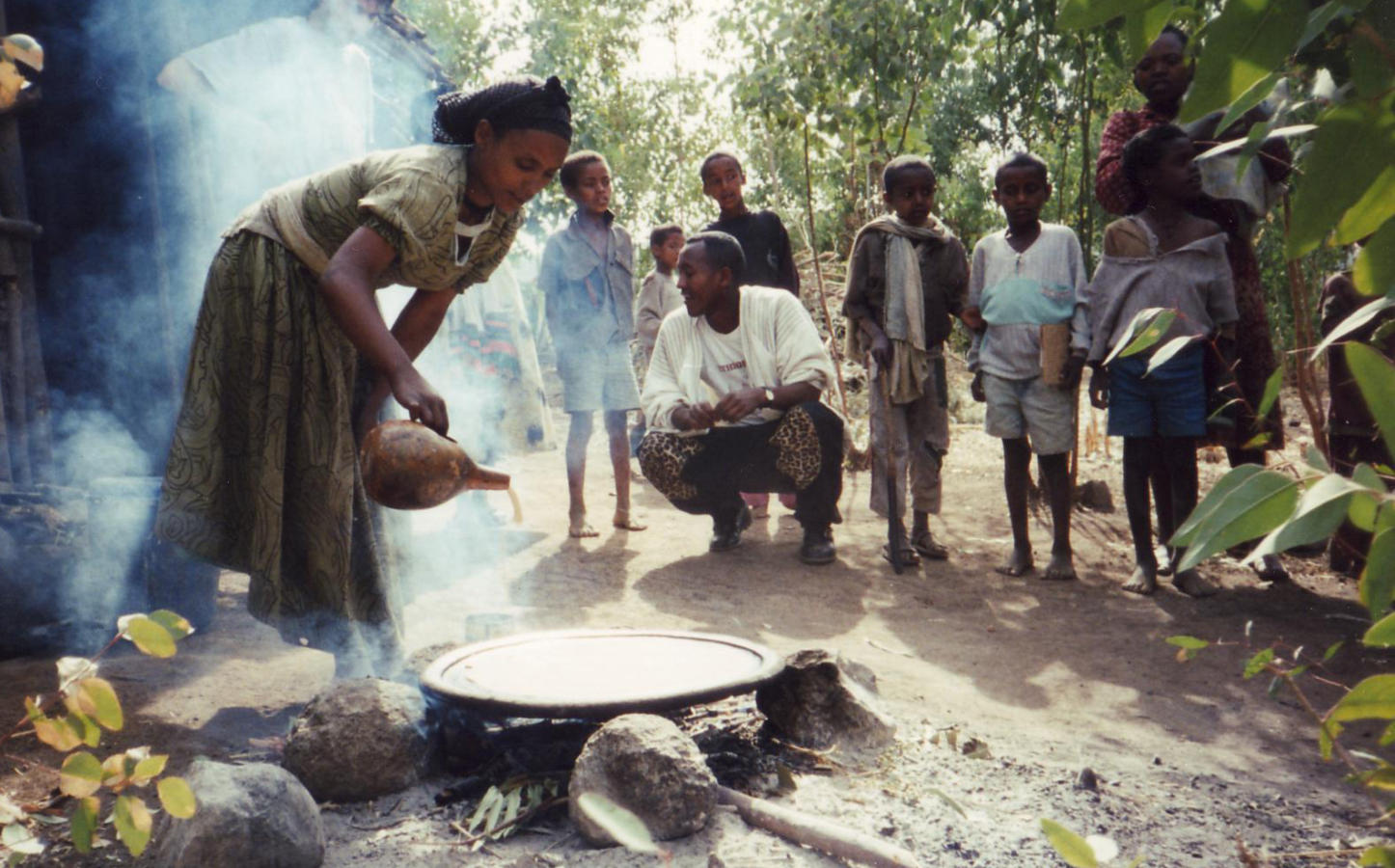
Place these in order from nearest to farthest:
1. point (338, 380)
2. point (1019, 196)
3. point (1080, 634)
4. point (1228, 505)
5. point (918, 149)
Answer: point (1228, 505) → point (338, 380) → point (1080, 634) → point (1019, 196) → point (918, 149)

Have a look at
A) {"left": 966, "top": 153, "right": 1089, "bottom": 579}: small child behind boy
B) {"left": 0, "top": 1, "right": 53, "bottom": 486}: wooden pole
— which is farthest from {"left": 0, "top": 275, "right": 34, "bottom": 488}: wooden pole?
{"left": 966, "top": 153, "right": 1089, "bottom": 579}: small child behind boy

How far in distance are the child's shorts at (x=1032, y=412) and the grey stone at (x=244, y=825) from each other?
11.1 feet

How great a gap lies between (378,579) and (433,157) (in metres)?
1.17

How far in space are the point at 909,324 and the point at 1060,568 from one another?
51.3 inches

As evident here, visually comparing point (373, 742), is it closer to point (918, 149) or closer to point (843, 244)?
point (918, 149)

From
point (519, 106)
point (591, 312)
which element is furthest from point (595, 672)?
point (591, 312)

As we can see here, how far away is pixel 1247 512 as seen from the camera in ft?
2.18

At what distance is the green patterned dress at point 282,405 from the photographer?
2689 mm

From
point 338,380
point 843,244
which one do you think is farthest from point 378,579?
point 843,244

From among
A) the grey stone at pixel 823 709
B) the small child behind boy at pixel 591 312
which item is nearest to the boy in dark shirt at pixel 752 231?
the small child behind boy at pixel 591 312

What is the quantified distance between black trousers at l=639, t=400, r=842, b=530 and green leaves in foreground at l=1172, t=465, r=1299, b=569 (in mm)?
4025

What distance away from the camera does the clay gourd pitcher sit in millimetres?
2389

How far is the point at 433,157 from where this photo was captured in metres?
2.63

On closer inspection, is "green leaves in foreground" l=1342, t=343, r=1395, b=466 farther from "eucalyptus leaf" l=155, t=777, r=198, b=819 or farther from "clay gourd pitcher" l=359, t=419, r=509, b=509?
"clay gourd pitcher" l=359, t=419, r=509, b=509
